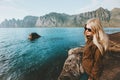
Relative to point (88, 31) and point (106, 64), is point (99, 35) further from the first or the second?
point (106, 64)

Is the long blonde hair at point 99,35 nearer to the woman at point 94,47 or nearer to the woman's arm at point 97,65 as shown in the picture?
the woman at point 94,47

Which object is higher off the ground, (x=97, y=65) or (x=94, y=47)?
(x=94, y=47)

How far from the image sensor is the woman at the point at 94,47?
17.3ft

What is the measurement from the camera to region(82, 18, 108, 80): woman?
5258 millimetres

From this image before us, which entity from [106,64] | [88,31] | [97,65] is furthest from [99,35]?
[106,64]

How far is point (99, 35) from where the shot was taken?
5246 mm

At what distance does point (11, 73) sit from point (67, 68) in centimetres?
954

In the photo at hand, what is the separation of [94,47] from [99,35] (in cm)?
51

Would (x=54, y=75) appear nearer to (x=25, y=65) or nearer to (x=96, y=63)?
(x=25, y=65)

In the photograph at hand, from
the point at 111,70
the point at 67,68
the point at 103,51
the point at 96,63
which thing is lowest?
the point at 67,68

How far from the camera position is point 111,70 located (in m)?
15.4

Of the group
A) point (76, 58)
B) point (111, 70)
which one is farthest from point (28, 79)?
point (111, 70)

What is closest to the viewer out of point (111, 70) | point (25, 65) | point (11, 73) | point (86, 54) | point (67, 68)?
point (86, 54)

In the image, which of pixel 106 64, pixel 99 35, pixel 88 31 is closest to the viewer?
pixel 99 35
